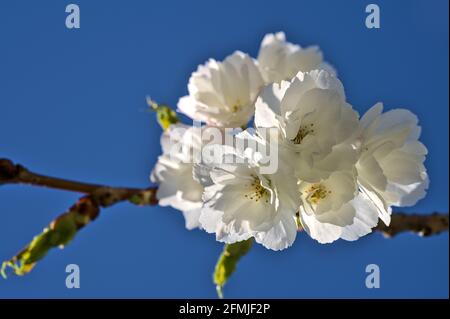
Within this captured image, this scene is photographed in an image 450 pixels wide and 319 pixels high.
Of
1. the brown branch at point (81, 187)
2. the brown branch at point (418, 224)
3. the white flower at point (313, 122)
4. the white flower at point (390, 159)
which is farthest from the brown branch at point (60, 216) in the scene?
the brown branch at point (418, 224)

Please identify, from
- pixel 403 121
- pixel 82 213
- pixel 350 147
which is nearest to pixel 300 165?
pixel 350 147

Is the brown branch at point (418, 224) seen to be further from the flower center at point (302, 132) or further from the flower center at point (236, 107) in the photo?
the flower center at point (302, 132)

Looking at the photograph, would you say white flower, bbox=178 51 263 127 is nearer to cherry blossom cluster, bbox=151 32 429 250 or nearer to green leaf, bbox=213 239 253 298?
green leaf, bbox=213 239 253 298

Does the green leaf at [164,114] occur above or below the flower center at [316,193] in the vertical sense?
above

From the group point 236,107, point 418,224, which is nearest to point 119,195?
point 236,107

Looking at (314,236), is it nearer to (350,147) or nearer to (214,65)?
(350,147)
